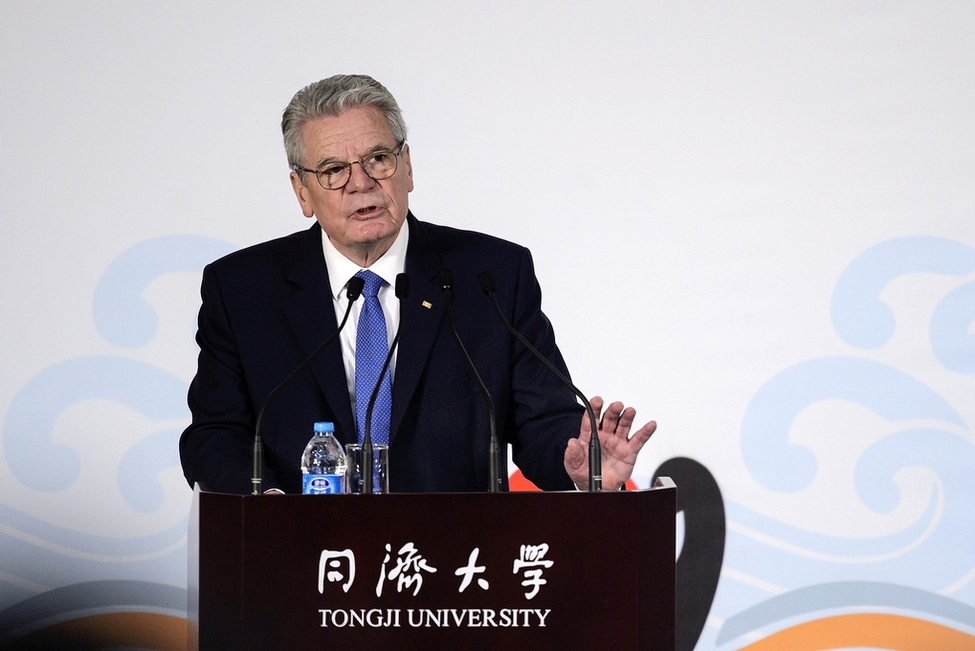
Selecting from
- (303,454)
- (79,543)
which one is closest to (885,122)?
(303,454)

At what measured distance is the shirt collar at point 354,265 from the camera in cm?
216

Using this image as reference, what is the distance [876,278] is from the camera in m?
3.05

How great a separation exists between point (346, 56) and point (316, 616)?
88.9 inches

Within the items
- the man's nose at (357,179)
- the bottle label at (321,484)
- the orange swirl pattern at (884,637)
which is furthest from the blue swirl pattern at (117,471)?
the orange swirl pattern at (884,637)

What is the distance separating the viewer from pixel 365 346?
6.70 ft

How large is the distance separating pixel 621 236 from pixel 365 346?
1.30 meters

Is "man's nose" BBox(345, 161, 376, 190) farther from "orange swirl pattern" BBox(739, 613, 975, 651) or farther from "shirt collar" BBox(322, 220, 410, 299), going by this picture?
"orange swirl pattern" BBox(739, 613, 975, 651)

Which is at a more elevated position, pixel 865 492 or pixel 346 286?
pixel 346 286

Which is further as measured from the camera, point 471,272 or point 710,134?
point 710,134

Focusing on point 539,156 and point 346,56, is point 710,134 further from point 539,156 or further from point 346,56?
point 346,56

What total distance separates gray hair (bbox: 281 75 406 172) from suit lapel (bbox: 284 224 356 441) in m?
0.22

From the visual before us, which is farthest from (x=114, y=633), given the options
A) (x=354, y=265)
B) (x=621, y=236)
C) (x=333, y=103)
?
(x=621, y=236)

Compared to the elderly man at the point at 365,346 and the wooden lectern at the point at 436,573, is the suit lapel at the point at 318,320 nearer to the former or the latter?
the elderly man at the point at 365,346

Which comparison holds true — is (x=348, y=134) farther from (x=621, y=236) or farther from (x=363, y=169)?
(x=621, y=236)
